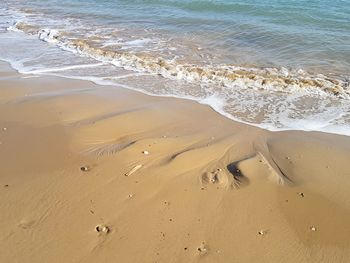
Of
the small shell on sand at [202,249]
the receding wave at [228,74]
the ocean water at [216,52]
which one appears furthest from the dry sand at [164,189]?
the receding wave at [228,74]

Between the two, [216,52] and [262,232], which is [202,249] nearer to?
[262,232]

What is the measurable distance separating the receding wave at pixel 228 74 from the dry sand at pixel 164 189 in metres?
2.06

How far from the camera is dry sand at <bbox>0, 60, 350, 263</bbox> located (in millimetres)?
3295

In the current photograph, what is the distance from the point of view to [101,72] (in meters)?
8.45

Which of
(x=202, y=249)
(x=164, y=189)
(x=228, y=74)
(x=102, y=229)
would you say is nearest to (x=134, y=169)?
(x=164, y=189)

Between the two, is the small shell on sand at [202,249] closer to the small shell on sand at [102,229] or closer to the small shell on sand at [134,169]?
the small shell on sand at [102,229]

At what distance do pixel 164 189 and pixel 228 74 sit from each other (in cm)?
460

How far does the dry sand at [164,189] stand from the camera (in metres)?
3.29

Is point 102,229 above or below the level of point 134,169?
above

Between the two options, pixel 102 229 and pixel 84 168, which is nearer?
pixel 102 229

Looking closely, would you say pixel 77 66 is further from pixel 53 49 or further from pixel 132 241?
pixel 132 241

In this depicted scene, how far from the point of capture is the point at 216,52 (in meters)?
9.92

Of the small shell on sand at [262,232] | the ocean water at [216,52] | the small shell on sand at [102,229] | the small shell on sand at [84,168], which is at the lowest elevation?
the ocean water at [216,52]

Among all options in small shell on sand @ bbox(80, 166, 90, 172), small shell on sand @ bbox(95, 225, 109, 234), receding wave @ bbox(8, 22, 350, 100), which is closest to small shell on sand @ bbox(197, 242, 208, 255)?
small shell on sand @ bbox(95, 225, 109, 234)
